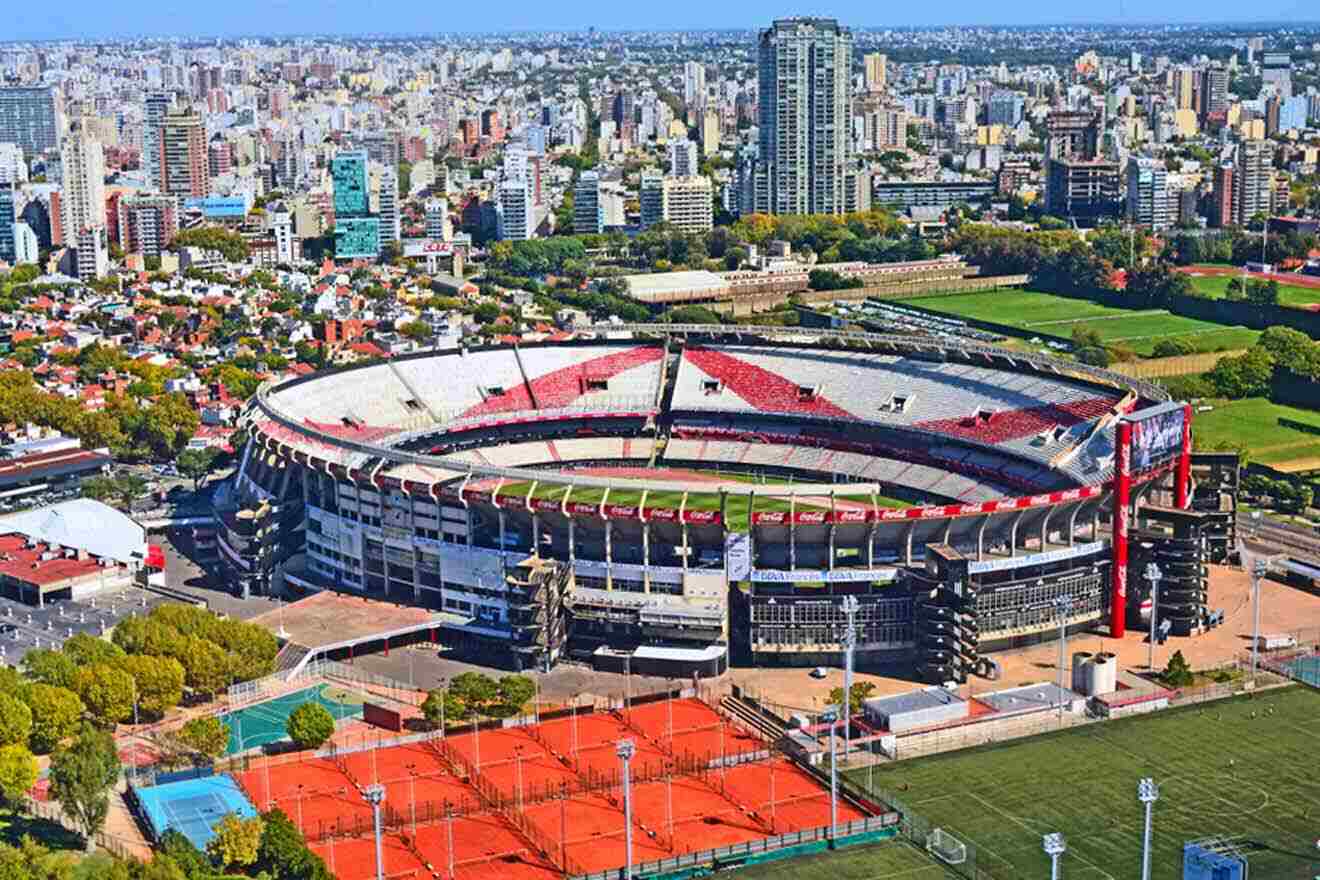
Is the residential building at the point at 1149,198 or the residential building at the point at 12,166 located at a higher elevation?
the residential building at the point at 12,166

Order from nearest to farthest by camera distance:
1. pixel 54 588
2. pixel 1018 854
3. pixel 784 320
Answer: pixel 1018 854 < pixel 54 588 < pixel 784 320

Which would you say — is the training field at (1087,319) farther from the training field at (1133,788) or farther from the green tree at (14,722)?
the green tree at (14,722)

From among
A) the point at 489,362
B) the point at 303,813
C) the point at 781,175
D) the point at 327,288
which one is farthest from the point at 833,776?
the point at 781,175

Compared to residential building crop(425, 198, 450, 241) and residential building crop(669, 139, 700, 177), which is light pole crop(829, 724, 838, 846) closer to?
residential building crop(425, 198, 450, 241)

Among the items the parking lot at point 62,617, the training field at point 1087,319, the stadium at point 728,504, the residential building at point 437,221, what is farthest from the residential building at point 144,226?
the parking lot at point 62,617

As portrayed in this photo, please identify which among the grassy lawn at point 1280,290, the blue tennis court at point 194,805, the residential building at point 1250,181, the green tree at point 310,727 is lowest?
the blue tennis court at point 194,805

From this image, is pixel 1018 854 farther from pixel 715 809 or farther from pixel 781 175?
pixel 781 175
